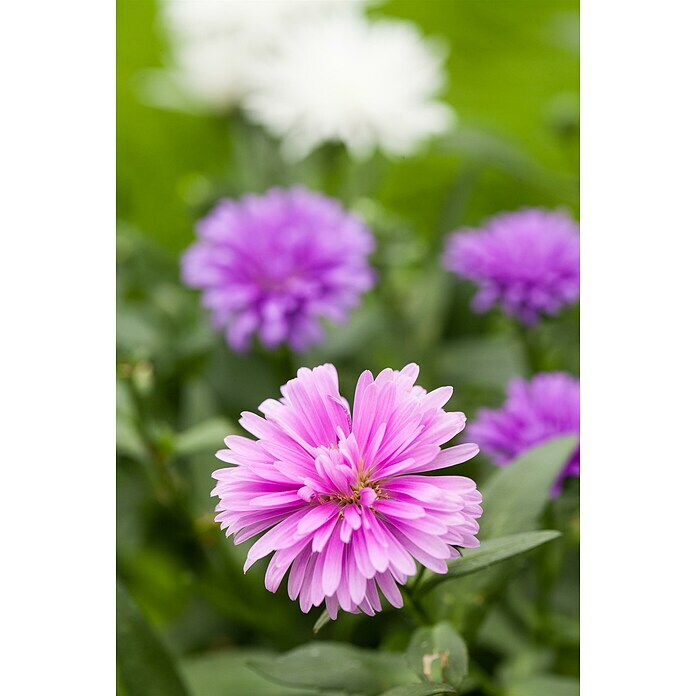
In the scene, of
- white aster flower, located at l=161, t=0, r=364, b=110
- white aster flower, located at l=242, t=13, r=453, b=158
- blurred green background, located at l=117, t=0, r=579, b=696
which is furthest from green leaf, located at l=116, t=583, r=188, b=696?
white aster flower, located at l=161, t=0, r=364, b=110

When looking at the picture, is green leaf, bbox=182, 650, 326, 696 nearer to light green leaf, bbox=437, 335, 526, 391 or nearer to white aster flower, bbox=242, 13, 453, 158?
light green leaf, bbox=437, 335, 526, 391

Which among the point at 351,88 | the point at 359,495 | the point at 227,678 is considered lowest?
the point at 227,678

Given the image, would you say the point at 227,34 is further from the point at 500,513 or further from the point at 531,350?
the point at 500,513

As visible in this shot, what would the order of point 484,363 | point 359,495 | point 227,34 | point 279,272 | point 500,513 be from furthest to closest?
point 227,34, point 484,363, point 279,272, point 500,513, point 359,495

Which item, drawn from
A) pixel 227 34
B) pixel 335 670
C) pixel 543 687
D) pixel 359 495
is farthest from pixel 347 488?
pixel 227 34

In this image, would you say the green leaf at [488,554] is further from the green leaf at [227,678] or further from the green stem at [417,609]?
the green leaf at [227,678]

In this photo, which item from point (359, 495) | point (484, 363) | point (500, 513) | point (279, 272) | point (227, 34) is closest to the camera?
point (359, 495)

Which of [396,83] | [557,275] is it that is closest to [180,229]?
[396,83]
